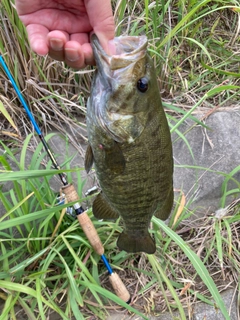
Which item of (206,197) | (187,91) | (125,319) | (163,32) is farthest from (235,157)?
(125,319)

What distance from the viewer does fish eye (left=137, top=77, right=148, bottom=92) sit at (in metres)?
1.33

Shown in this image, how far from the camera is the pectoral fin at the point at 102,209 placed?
5.23 ft

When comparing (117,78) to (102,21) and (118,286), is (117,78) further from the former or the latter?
(118,286)

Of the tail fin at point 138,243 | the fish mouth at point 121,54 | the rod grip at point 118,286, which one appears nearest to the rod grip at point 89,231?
the rod grip at point 118,286

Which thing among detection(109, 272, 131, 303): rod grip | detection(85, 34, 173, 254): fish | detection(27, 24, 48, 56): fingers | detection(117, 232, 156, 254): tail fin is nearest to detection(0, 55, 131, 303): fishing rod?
detection(109, 272, 131, 303): rod grip

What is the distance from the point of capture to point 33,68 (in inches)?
109

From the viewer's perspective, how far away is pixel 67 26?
1.63 metres

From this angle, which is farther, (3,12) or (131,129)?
(3,12)

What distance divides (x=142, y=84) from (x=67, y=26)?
0.51 metres

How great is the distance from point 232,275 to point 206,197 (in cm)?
59

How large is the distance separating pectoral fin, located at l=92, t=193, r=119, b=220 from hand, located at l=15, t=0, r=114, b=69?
54cm

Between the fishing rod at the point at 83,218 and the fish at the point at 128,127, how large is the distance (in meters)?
0.66

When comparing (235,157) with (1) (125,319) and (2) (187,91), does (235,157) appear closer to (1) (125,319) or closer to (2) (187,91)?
(2) (187,91)

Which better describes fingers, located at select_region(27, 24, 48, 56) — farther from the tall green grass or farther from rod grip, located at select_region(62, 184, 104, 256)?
rod grip, located at select_region(62, 184, 104, 256)
